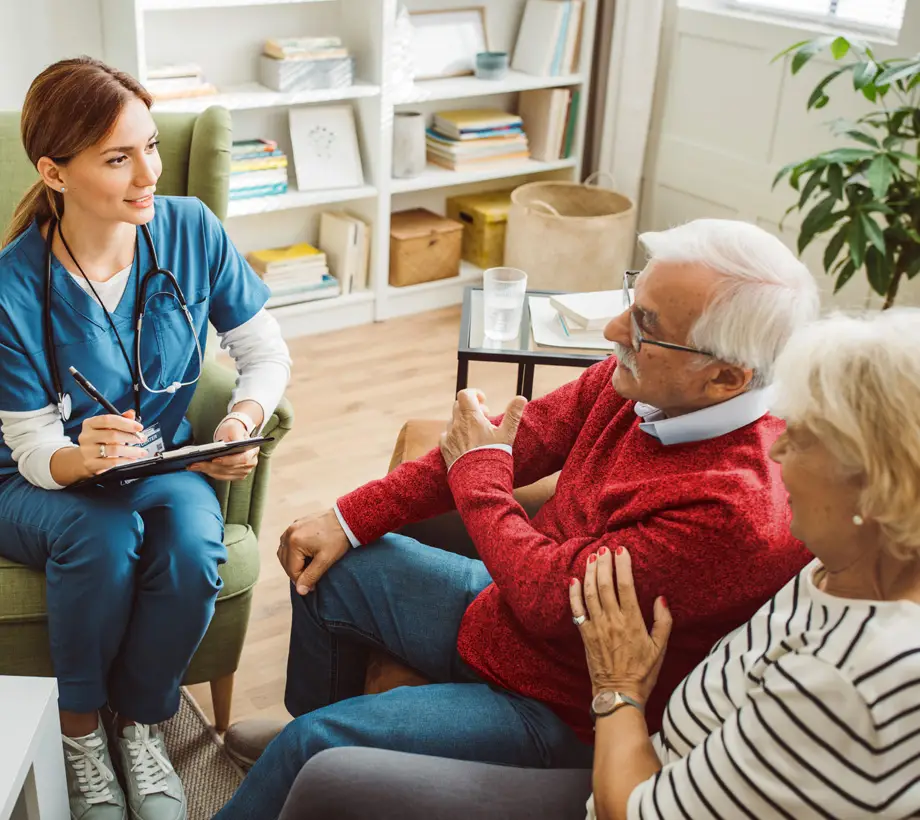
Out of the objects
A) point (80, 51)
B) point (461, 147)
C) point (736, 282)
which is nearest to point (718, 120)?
point (461, 147)

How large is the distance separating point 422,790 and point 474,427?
547 mm

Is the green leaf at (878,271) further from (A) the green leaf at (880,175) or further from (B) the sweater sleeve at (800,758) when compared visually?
(B) the sweater sleeve at (800,758)

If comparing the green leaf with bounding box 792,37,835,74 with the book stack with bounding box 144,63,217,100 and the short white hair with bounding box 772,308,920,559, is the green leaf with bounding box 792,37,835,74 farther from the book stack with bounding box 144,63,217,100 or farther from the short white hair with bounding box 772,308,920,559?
the short white hair with bounding box 772,308,920,559

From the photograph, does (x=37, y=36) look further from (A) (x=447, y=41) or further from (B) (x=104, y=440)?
(B) (x=104, y=440)

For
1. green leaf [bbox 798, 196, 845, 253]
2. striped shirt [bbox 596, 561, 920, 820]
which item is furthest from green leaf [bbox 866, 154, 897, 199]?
striped shirt [bbox 596, 561, 920, 820]

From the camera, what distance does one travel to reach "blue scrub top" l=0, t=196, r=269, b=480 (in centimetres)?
162

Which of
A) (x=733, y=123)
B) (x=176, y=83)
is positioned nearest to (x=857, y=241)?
(x=733, y=123)

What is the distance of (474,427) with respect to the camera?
1.59 m

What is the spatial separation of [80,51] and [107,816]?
2282 millimetres

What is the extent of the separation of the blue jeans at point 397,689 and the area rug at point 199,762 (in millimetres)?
242

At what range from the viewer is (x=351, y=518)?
161 cm

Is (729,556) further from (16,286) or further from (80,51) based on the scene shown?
(80,51)

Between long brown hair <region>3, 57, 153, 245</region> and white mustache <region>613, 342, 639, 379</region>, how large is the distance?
83cm

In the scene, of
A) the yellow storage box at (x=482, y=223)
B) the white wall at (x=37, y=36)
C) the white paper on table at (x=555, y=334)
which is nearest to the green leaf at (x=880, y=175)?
the white paper on table at (x=555, y=334)
